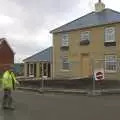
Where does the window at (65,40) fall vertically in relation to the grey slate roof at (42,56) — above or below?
above

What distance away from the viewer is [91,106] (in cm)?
1744

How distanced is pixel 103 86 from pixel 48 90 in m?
3.44

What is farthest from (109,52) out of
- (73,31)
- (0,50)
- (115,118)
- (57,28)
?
(0,50)

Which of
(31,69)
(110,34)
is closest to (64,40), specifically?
(110,34)

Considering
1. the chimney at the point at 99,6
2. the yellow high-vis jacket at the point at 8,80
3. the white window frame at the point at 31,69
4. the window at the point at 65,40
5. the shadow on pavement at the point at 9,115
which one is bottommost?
the shadow on pavement at the point at 9,115

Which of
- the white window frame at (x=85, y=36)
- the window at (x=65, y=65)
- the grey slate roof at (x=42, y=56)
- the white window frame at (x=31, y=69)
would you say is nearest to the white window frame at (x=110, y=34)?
the white window frame at (x=85, y=36)

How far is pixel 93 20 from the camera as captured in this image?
142 feet

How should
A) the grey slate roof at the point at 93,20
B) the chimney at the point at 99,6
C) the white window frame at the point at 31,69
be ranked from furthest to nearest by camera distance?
1. the white window frame at the point at 31,69
2. the chimney at the point at 99,6
3. the grey slate roof at the point at 93,20

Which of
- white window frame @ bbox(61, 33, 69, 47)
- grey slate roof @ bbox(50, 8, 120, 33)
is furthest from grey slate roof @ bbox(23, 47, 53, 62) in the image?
white window frame @ bbox(61, 33, 69, 47)

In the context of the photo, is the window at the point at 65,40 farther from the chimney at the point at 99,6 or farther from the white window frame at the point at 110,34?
the white window frame at the point at 110,34

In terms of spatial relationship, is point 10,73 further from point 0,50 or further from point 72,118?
point 0,50

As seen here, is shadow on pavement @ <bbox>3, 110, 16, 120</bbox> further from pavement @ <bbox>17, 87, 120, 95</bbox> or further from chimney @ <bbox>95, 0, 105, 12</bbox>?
chimney @ <bbox>95, 0, 105, 12</bbox>

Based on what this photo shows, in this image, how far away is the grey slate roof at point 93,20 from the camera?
134 ft

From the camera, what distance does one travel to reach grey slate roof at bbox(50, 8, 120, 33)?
40.8 meters
